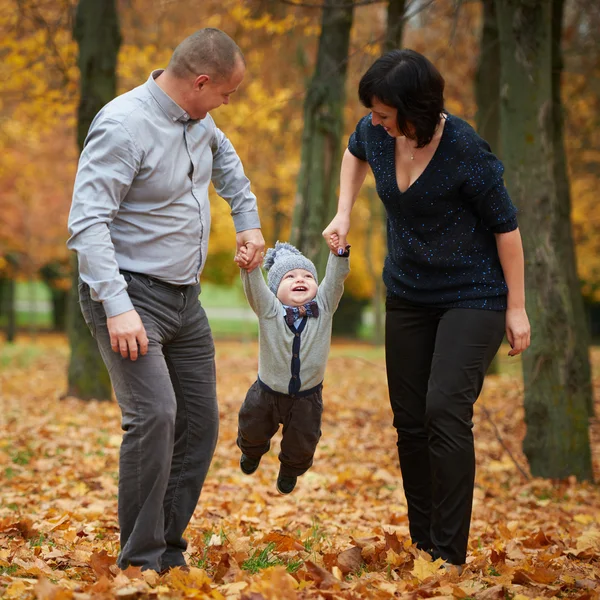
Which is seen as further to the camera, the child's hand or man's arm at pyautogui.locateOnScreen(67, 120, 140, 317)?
the child's hand

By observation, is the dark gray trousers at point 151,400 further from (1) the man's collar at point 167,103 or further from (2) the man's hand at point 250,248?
(1) the man's collar at point 167,103

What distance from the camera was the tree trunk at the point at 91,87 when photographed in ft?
32.6

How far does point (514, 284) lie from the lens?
3.56 metres

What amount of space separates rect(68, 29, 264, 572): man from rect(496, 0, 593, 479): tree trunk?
11.8 ft

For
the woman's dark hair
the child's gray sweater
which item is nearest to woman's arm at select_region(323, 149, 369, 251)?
the child's gray sweater

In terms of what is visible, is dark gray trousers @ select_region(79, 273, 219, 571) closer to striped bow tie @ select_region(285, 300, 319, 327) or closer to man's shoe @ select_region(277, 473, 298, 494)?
striped bow tie @ select_region(285, 300, 319, 327)

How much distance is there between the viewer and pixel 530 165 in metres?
6.36

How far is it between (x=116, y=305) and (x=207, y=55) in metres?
1.05

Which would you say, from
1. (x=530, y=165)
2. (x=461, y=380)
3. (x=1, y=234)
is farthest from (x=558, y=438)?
(x=1, y=234)

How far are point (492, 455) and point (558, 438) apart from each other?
158cm

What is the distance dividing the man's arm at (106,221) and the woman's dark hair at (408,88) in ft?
3.43

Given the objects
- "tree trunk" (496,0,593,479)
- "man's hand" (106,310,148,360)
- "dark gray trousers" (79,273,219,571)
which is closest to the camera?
"man's hand" (106,310,148,360)

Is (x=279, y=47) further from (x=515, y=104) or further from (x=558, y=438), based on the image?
(x=558, y=438)

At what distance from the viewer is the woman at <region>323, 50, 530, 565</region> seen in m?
3.41
